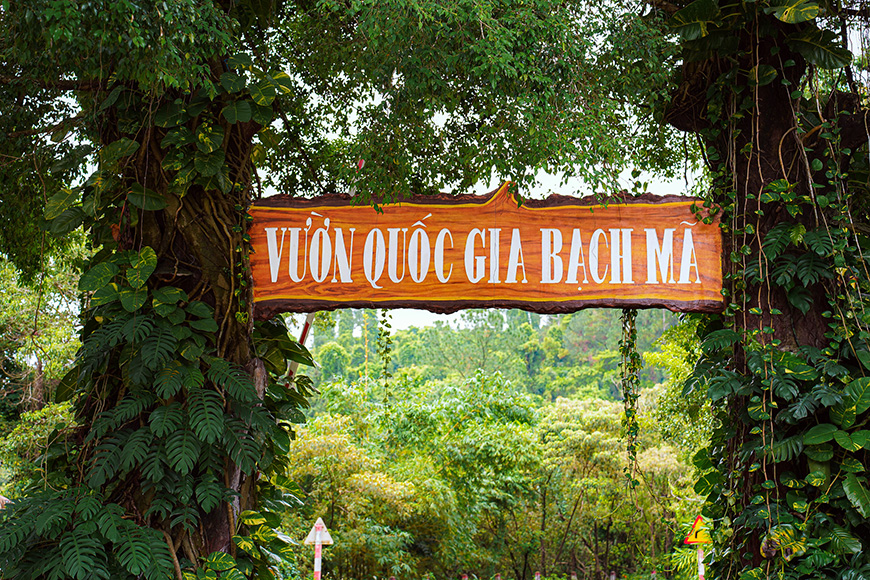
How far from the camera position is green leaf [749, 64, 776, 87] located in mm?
2721

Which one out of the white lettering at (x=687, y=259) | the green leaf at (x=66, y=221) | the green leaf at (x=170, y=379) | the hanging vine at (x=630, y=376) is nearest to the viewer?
the green leaf at (x=170, y=379)

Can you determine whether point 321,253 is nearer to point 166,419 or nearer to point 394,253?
point 394,253

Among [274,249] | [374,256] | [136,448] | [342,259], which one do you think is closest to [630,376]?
[374,256]

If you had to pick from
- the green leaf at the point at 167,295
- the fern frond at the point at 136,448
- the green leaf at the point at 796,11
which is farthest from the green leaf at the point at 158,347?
the green leaf at the point at 796,11

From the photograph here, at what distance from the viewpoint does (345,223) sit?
2.96 metres

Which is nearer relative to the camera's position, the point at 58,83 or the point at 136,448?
the point at 136,448

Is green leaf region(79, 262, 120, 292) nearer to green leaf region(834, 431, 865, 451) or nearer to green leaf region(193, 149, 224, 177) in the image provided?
green leaf region(193, 149, 224, 177)

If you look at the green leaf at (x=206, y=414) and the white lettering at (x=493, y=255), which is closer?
the green leaf at (x=206, y=414)

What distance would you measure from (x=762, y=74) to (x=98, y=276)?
273cm

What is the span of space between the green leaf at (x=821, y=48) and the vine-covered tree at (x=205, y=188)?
616 millimetres

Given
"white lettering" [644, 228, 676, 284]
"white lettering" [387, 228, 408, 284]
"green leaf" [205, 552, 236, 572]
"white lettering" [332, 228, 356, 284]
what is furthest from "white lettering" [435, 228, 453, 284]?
"green leaf" [205, 552, 236, 572]

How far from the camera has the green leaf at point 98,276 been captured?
262cm

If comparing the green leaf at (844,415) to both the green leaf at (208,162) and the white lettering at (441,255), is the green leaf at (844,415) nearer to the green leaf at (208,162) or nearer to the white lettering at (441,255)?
the white lettering at (441,255)

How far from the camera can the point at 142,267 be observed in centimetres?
264
